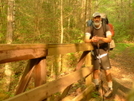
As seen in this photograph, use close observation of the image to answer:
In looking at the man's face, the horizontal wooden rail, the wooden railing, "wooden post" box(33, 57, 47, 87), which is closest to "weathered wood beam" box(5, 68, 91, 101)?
the wooden railing

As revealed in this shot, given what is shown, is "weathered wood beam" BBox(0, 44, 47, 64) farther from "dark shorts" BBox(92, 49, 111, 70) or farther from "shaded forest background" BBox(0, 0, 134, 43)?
"shaded forest background" BBox(0, 0, 134, 43)

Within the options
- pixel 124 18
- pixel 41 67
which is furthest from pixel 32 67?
pixel 124 18

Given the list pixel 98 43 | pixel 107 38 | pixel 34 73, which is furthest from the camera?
pixel 98 43

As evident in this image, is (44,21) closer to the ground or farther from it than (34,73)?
farther from it

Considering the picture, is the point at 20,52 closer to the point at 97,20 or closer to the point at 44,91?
the point at 44,91

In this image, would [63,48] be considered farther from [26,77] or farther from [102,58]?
[102,58]

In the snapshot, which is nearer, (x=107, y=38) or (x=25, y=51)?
(x=25, y=51)

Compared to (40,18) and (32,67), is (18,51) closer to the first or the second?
(32,67)

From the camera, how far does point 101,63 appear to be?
453 centimetres

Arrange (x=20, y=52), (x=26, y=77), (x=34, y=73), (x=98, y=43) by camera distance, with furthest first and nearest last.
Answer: (x=98, y=43), (x=34, y=73), (x=26, y=77), (x=20, y=52)

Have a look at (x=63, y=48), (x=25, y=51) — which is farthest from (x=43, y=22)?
(x=25, y=51)

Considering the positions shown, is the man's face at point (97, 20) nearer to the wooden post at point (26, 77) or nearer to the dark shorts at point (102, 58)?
the dark shorts at point (102, 58)

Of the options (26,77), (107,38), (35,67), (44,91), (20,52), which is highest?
(107,38)

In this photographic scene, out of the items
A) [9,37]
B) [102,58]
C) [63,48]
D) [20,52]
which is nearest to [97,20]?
[102,58]
